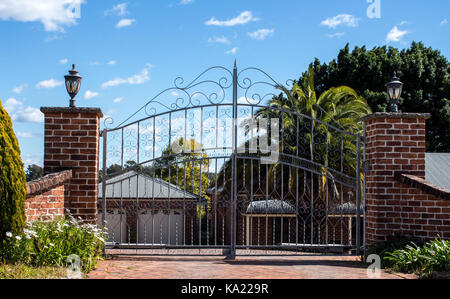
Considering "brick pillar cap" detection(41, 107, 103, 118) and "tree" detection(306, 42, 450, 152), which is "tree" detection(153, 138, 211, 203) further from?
"tree" detection(306, 42, 450, 152)

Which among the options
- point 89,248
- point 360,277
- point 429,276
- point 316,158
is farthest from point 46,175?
point 316,158

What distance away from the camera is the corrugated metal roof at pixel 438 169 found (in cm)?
1606

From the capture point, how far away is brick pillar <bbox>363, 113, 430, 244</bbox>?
7617 mm

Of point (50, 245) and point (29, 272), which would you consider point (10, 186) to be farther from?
point (29, 272)

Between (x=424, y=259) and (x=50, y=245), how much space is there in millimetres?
4619

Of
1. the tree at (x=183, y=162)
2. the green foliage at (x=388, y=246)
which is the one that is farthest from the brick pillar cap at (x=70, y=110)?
the green foliage at (x=388, y=246)

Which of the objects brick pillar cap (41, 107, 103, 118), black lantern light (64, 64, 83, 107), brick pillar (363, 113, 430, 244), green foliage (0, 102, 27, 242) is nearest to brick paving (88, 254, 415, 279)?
brick pillar (363, 113, 430, 244)

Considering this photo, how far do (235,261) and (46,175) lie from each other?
9.96 ft

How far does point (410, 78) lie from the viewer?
→ 2347cm

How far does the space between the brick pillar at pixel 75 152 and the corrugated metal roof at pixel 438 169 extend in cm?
1191

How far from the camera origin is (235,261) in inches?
298

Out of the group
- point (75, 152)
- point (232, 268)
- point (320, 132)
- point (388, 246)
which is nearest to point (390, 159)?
point (388, 246)

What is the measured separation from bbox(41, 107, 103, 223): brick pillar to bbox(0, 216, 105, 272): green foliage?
0.87 meters

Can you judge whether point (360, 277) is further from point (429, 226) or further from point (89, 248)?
point (89, 248)
